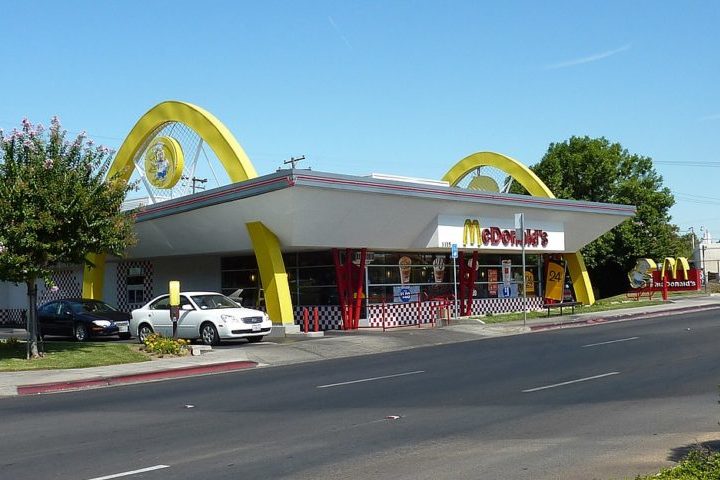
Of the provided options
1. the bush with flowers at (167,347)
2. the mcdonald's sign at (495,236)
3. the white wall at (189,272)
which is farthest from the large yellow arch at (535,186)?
the bush with flowers at (167,347)

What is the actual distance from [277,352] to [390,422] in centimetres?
1114

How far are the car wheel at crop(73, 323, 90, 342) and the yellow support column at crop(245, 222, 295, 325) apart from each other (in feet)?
19.9

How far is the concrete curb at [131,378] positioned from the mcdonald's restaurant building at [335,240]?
6.58m

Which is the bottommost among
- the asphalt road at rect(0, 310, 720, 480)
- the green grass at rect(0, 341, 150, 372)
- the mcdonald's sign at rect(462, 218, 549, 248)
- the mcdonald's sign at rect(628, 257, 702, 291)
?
the asphalt road at rect(0, 310, 720, 480)

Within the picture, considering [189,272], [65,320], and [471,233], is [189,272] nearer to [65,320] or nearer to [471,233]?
[65,320]

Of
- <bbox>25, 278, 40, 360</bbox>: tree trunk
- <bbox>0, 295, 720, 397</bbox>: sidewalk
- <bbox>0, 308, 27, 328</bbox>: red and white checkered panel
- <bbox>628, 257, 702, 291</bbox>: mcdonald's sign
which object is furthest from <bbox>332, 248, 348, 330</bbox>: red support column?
<bbox>628, 257, 702, 291</bbox>: mcdonald's sign

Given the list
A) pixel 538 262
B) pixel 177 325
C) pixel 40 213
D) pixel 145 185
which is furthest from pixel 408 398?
pixel 538 262

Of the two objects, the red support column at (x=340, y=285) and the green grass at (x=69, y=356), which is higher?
the red support column at (x=340, y=285)

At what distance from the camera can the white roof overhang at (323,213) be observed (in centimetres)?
2482

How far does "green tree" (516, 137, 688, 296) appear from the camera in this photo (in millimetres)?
50969

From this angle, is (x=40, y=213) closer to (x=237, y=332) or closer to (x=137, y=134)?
(x=237, y=332)

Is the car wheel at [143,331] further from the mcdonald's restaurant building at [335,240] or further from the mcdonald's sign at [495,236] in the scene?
the mcdonald's sign at [495,236]

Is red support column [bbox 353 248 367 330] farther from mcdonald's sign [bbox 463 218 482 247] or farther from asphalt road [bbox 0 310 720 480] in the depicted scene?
asphalt road [bbox 0 310 720 480]

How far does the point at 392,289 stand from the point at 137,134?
39.7 ft
